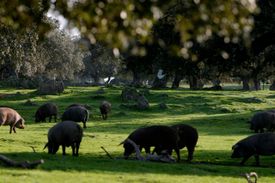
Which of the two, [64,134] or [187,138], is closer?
[64,134]

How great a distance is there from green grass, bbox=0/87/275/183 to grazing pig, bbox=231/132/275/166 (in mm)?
577

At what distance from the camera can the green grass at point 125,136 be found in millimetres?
19172

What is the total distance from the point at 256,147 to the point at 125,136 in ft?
42.9

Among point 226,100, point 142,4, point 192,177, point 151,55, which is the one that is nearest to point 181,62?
point 151,55

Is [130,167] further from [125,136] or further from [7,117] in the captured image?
[7,117]

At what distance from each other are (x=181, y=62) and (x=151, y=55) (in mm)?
1443

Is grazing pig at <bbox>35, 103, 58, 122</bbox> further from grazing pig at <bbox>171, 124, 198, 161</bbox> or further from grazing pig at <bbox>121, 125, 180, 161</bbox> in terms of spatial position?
grazing pig at <bbox>121, 125, 180, 161</bbox>

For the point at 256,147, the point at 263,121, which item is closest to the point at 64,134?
the point at 256,147

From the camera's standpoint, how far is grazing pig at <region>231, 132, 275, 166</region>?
24547mm

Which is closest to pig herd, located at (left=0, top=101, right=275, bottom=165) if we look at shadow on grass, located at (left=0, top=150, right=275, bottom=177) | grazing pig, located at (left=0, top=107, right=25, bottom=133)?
shadow on grass, located at (left=0, top=150, right=275, bottom=177)

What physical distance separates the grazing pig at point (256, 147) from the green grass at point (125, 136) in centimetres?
58

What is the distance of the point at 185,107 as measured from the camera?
60.4 meters

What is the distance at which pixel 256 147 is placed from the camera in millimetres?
24859

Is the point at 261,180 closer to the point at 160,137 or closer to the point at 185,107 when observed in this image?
the point at 160,137
